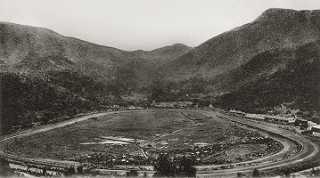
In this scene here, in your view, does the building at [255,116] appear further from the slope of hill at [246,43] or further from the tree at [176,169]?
the tree at [176,169]

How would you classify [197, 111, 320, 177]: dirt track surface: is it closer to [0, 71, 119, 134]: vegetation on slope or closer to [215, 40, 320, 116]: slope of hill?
[215, 40, 320, 116]: slope of hill

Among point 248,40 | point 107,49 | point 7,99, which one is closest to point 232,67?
point 248,40

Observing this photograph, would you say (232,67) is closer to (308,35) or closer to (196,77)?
(196,77)

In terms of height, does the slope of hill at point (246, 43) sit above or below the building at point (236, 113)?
above

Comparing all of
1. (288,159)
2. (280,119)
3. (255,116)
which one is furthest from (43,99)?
(288,159)

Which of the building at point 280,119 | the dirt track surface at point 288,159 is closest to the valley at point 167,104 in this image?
the dirt track surface at point 288,159

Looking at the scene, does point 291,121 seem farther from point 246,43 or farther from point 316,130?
point 246,43

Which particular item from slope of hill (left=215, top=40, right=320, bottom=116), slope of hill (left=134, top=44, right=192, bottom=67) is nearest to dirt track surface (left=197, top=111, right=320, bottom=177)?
slope of hill (left=215, top=40, right=320, bottom=116)
